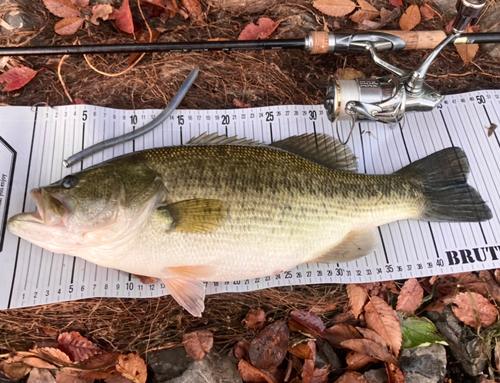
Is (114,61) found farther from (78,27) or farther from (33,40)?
(33,40)

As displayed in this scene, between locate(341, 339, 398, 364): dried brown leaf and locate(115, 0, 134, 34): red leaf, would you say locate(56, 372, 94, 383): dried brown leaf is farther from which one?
locate(115, 0, 134, 34): red leaf

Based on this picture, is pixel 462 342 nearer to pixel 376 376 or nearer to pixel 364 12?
pixel 376 376

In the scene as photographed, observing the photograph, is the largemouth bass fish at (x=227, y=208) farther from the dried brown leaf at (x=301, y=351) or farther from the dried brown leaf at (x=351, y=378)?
the dried brown leaf at (x=351, y=378)

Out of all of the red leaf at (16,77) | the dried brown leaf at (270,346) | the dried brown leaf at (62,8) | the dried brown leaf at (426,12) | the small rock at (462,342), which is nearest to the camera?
the dried brown leaf at (270,346)

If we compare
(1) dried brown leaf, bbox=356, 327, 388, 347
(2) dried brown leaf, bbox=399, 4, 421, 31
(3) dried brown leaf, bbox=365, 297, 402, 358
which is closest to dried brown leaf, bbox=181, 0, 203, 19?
(2) dried brown leaf, bbox=399, 4, 421, 31

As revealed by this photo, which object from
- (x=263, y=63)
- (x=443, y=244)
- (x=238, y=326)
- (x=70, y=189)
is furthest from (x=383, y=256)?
(x=70, y=189)

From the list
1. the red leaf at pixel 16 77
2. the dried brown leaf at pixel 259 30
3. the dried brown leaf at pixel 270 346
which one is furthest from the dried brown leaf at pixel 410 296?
the red leaf at pixel 16 77
